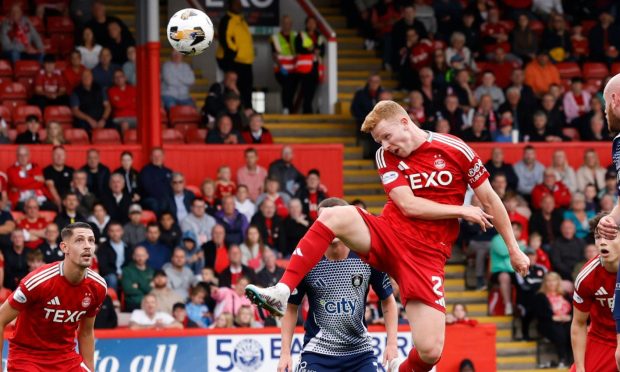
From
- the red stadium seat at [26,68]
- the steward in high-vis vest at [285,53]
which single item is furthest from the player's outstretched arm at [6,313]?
the steward in high-vis vest at [285,53]

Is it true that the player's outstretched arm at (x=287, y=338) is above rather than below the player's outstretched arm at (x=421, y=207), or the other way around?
below

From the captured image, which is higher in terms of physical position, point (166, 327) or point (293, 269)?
point (293, 269)

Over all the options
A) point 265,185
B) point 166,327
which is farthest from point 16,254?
point 265,185

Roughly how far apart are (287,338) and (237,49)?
427 inches

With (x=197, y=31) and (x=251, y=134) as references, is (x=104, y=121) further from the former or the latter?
(x=197, y=31)

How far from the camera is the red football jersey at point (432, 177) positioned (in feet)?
30.3

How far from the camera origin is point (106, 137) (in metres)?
19.5

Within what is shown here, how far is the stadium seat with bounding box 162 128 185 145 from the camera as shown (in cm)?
1995

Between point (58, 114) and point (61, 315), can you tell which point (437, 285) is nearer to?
point (61, 315)

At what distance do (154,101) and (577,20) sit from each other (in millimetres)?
9005

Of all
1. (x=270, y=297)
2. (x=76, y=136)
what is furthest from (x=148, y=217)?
(x=270, y=297)

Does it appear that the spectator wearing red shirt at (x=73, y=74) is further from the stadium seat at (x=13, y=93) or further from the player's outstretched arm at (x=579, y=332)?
the player's outstretched arm at (x=579, y=332)

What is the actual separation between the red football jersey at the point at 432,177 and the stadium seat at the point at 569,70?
14353 mm

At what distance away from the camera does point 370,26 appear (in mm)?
23781
